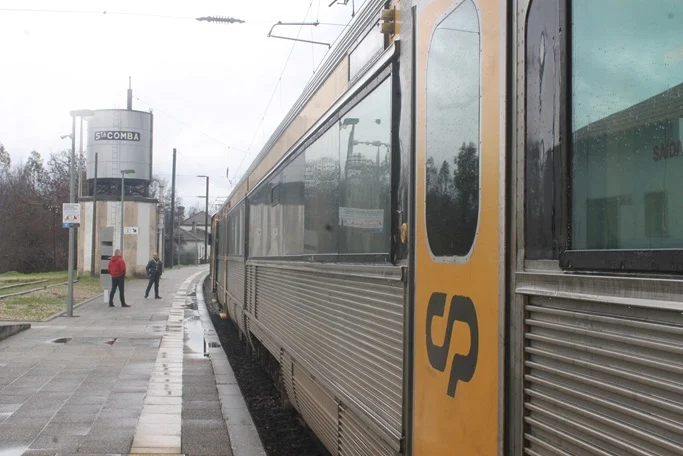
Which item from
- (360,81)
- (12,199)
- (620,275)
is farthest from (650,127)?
(12,199)

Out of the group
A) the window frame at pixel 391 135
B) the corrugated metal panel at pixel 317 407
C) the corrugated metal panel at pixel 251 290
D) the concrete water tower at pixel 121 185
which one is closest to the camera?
the window frame at pixel 391 135

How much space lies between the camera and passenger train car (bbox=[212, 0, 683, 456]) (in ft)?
5.79

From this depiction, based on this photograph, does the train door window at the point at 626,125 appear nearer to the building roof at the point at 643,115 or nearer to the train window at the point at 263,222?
the building roof at the point at 643,115

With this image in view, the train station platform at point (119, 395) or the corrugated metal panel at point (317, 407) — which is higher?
the corrugated metal panel at point (317, 407)

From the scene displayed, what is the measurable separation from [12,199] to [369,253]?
7067cm

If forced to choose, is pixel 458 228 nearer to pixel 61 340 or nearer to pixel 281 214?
pixel 281 214

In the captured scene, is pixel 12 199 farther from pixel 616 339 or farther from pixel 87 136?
pixel 616 339

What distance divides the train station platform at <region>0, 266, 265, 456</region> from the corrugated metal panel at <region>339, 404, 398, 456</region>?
2.05 m

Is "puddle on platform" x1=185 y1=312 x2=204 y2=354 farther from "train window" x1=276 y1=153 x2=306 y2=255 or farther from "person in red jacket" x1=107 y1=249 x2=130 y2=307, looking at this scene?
"train window" x1=276 y1=153 x2=306 y2=255

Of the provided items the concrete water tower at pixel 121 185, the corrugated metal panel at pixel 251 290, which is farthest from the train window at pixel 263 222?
the concrete water tower at pixel 121 185

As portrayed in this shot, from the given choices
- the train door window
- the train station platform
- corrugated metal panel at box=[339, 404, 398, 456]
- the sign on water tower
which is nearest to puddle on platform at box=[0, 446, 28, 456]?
the train station platform

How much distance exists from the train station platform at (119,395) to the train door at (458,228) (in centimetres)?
374

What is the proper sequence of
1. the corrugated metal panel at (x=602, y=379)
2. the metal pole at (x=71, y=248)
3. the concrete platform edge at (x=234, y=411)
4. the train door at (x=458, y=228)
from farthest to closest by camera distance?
the metal pole at (x=71, y=248) → the concrete platform edge at (x=234, y=411) → the train door at (x=458, y=228) → the corrugated metal panel at (x=602, y=379)

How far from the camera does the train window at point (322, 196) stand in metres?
4.97
